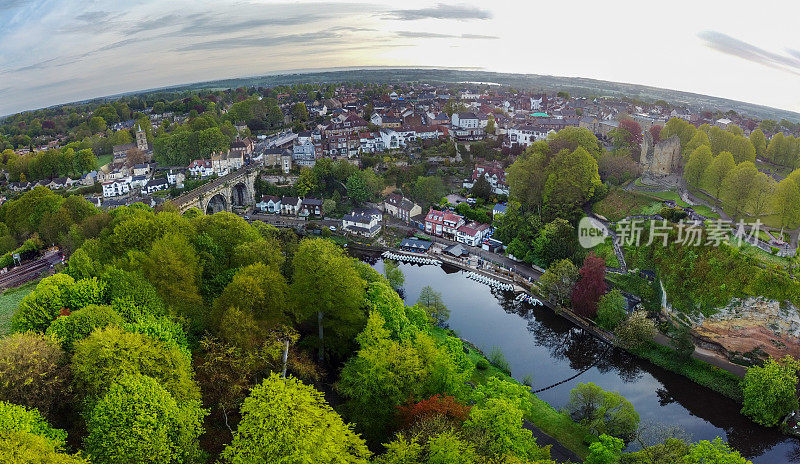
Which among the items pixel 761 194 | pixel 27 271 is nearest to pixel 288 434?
pixel 27 271

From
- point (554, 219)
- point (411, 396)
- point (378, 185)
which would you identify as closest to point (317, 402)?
point (411, 396)

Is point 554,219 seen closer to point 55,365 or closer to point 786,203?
point 786,203

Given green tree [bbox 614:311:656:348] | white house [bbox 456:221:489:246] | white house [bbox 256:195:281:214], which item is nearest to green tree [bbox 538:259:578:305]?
green tree [bbox 614:311:656:348]

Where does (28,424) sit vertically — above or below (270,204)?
above

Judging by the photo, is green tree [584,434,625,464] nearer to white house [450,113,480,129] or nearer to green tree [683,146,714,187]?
green tree [683,146,714,187]

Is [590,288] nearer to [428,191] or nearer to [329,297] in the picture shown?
[329,297]
